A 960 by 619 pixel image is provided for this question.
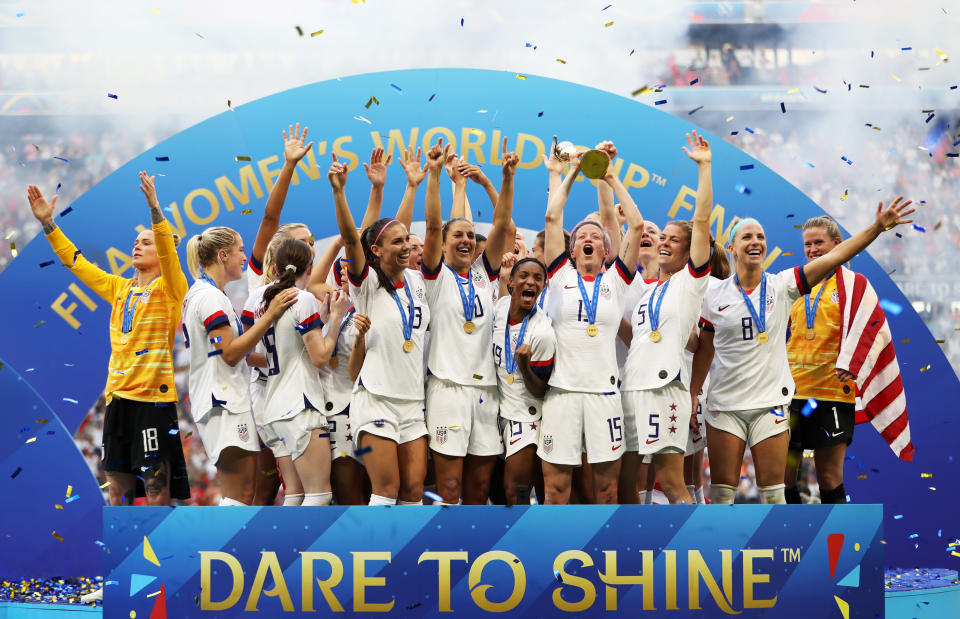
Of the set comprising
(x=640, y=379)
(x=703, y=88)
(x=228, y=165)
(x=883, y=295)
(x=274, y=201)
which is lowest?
(x=640, y=379)

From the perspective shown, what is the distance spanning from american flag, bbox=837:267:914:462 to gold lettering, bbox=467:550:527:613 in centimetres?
250

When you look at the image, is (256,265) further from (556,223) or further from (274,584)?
(274,584)

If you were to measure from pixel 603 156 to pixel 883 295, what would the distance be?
338cm

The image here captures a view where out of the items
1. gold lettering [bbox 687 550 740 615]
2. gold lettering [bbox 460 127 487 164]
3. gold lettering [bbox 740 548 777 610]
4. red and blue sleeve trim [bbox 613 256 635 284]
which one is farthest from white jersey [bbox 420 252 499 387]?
gold lettering [bbox 460 127 487 164]

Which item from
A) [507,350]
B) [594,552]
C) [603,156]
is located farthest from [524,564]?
[603,156]

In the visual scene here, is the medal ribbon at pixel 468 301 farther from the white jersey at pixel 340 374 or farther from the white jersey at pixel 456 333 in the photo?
the white jersey at pixel 340 374

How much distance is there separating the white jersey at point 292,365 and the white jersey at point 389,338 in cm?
27

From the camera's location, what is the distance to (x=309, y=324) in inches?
186

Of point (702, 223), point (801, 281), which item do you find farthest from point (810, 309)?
point (702, 223)

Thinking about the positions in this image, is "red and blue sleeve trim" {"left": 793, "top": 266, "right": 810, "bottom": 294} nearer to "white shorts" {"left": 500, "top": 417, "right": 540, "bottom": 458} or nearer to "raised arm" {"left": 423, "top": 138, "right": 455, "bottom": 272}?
"white shorts" {"left": 500, "top": 417, "right": 540, "bottom": 458}

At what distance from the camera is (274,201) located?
5.38 metres

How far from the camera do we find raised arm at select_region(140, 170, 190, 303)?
16.3ft

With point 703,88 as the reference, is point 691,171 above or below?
below

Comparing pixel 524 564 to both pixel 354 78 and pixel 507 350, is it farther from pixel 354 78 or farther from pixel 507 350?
pixel 354 78
